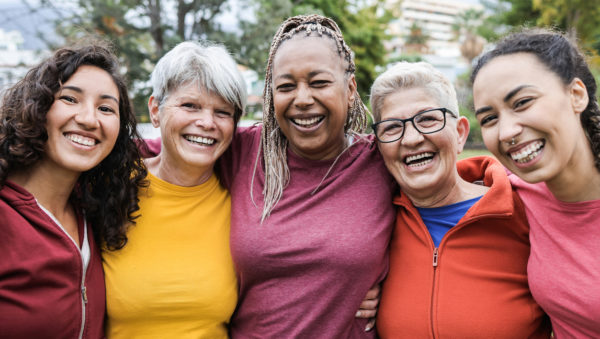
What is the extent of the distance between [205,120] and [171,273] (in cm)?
92

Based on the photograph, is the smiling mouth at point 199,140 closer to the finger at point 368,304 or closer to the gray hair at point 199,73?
the gray hair at point 199,73

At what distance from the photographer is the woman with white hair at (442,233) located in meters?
2.19

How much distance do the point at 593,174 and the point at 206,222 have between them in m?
2.08

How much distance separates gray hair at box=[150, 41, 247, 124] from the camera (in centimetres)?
259

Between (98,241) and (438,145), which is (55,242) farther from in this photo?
(438,145)

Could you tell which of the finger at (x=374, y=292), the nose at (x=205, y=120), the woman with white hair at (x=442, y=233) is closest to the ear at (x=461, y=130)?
the woman with white hair at (x=442, y=233)

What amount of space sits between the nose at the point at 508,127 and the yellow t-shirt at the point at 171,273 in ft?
5.39

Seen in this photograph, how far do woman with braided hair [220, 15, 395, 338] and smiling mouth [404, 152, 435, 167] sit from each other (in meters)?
0.22

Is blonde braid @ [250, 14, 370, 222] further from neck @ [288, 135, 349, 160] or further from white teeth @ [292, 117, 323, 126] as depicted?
white teeth @ [292, 117, 323, 126]

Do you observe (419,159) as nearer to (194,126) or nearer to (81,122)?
(194,126)

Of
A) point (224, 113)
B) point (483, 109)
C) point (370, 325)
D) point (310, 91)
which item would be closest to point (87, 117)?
point (224, 113)

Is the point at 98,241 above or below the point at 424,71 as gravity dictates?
below

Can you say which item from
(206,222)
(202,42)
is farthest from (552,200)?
(202,42)

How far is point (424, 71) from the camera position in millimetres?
2391
